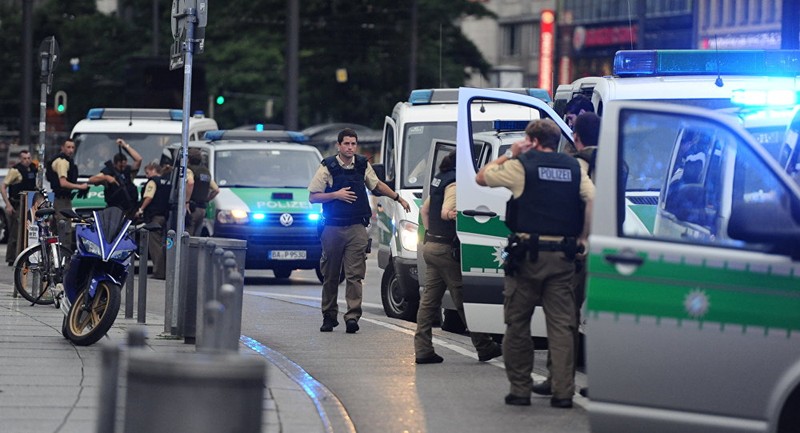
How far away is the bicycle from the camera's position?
51.3 feet

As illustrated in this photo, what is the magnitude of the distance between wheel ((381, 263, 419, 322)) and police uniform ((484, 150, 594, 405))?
20.3 ft

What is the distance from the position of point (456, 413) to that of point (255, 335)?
4614mm

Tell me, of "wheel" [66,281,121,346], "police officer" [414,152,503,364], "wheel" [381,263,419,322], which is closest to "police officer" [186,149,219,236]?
"wheel" [381,263,419,322]

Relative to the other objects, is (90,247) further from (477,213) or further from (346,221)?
(477,213)

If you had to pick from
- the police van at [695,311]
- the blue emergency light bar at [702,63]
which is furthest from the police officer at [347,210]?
the police van at [695,311]

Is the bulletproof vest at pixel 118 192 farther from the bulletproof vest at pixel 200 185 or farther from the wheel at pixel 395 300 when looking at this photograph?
the wheel at pixel 395 300

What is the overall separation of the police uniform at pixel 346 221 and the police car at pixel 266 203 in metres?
6.59

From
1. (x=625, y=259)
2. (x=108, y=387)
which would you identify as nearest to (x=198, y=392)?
(x=108, y=387)

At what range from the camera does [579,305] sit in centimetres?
995

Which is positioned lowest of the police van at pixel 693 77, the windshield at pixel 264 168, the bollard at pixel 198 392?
the bollard at pixel 198 392

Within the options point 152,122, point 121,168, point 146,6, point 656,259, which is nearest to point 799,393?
point 656,259

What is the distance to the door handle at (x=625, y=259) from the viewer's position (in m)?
7.06

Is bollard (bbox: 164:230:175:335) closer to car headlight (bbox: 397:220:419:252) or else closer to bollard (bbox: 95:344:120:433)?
car headlight (bbox: 397:220:419:252)

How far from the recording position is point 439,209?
1172 cm
